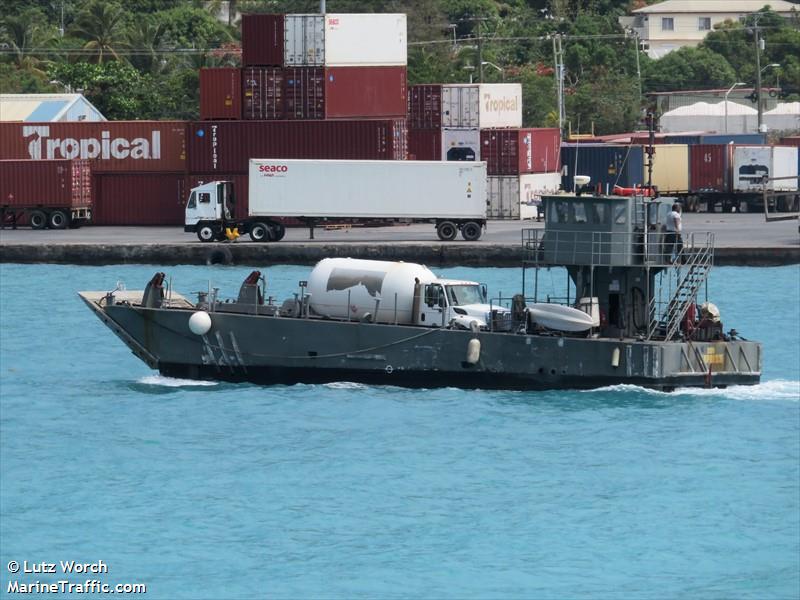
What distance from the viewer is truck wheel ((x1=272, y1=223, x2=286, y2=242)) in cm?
6606

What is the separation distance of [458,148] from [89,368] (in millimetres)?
34481

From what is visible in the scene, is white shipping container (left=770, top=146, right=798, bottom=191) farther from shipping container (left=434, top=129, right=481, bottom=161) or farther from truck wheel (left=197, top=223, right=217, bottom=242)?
truck wheel (left=197, top=223, right=217, bottom=242)

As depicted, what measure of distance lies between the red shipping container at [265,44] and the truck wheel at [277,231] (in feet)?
25.3

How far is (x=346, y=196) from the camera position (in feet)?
216

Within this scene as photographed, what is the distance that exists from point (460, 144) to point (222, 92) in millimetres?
11944

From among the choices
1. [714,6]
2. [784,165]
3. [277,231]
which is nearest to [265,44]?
[277,231]

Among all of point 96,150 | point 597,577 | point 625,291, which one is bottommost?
point 597,577

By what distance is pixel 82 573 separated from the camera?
93.8ft

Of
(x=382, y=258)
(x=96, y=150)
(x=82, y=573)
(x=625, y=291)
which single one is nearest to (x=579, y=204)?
(x=625, y=291)

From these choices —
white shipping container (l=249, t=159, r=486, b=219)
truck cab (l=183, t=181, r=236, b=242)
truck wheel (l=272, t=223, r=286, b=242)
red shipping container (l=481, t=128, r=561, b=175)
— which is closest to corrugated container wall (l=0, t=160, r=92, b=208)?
truck cab (l=183, t=181, r=236, b=242)

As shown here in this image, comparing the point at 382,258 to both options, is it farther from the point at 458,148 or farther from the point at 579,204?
the point at 579,204

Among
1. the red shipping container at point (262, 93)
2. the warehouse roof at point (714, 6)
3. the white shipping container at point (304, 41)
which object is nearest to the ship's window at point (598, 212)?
the white shipping container at point (304, 41)

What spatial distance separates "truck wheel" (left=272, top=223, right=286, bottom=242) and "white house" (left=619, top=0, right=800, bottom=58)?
81.0 metres

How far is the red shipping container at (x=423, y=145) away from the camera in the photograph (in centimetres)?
7656
